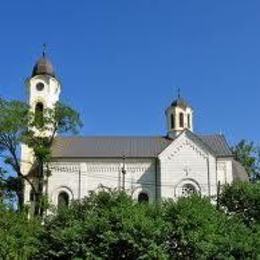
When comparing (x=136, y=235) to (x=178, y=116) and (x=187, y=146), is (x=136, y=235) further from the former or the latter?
(x=178, y=116)

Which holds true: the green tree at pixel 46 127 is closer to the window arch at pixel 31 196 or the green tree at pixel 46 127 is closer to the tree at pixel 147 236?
the window arch at pixel 31 196

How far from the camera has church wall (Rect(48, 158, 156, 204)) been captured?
5212 centimetres

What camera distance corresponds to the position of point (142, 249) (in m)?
27.9

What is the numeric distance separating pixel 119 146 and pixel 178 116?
6431mm

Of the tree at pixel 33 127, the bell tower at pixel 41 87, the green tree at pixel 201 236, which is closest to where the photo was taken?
the green tree at pixel 201 236

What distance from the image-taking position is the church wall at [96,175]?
52125 mm

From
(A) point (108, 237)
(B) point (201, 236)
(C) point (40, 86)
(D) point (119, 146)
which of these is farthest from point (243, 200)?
(C) point (40, 86)

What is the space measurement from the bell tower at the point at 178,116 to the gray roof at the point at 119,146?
141 cm

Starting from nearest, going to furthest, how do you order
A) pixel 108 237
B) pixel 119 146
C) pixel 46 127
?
1. pixel 108 237
2. pixel 46 127
3. pixel 119 146

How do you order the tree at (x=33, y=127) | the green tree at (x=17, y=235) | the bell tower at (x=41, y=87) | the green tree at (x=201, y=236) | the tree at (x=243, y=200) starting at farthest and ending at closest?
the bell tower at (x=41, y=87) → the tree at (x=33, y=127) → the tree at (x=243, y=200) → the green tree at (x=201, y=236) → the green tree at (x=17, y=235)

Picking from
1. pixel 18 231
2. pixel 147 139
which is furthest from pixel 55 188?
pixel 18 231

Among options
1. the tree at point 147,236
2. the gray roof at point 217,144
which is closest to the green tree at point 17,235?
the tree at point 147,236

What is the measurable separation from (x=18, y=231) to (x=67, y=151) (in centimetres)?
2192

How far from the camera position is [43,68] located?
56.9 meters
